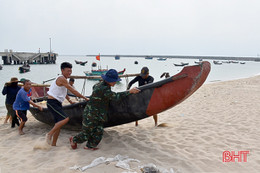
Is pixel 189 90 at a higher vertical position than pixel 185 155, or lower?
higher

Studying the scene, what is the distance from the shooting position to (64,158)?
3334 mm

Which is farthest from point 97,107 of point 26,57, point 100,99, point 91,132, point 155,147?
point 26,57

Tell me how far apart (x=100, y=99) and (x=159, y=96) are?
1053 millimetres

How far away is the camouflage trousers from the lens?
3490 millimetres

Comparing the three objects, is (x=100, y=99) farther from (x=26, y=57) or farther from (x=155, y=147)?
(x=26, y=57)

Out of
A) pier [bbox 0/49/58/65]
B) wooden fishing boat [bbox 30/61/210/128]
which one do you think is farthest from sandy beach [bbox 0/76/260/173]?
pier [bbox 0/49/58/65]

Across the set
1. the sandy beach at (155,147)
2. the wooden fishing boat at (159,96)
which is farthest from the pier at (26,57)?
the wooden fishing boat at (159,96)

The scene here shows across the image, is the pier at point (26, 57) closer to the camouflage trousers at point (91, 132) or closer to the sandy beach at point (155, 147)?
the sandy beach at point (155, 147)

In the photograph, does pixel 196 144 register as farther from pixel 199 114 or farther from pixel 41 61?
pixel 41 61

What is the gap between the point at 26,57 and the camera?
5741cm

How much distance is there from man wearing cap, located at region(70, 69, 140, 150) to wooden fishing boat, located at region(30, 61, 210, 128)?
0.86ft

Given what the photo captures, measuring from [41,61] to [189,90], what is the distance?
65836 mm

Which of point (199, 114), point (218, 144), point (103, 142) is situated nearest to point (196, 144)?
point (218, 144)

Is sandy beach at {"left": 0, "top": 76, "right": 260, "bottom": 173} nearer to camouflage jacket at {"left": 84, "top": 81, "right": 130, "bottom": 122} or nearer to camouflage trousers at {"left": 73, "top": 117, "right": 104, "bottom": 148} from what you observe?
camouflage trousers at {"left": 73, "top": 117, "right": 104, "bottom": 148}
